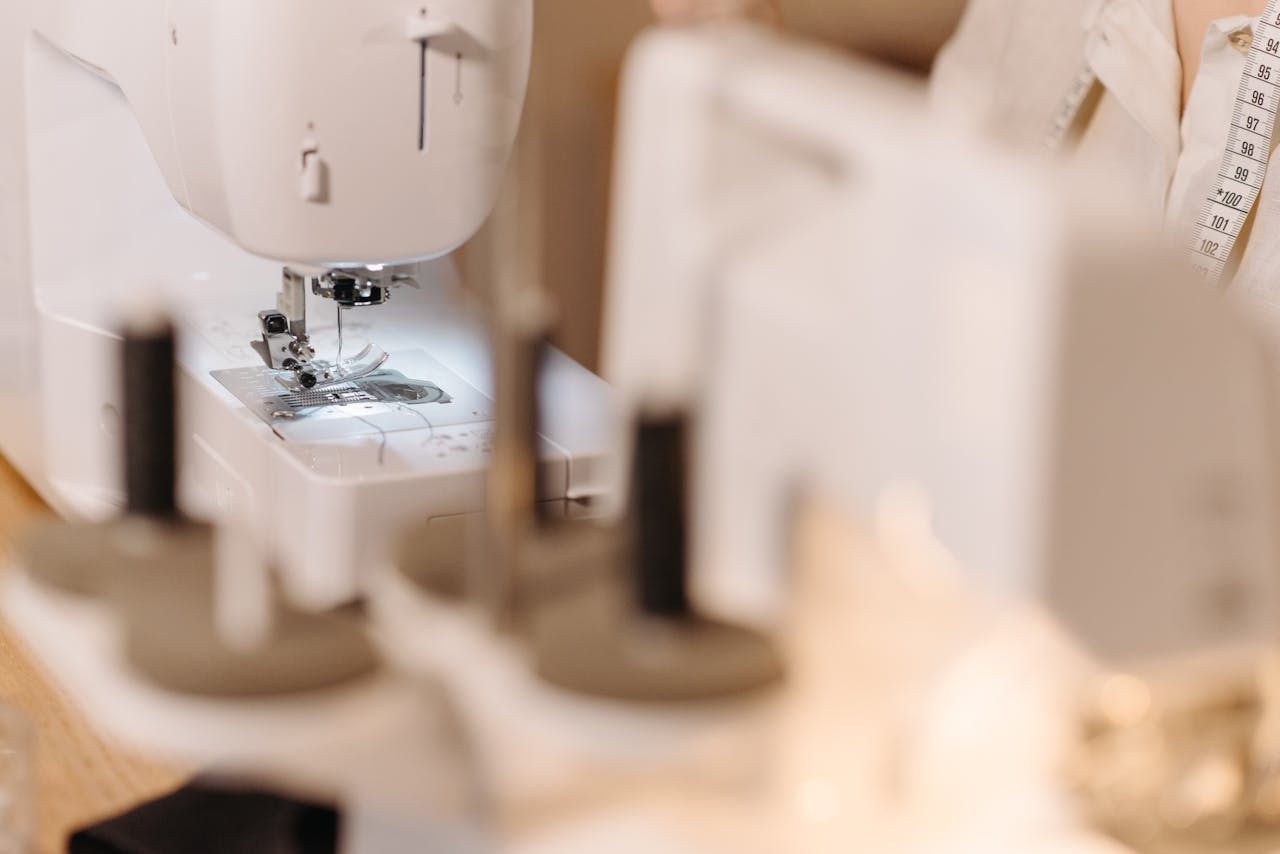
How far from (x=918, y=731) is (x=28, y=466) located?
1060 millimetres

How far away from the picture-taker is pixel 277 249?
1.00 metres

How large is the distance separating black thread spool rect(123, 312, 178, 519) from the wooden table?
16.9 inches

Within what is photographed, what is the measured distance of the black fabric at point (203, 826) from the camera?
0.76 metres

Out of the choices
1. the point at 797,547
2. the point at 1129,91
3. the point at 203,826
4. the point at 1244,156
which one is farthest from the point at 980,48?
the point at 797,547

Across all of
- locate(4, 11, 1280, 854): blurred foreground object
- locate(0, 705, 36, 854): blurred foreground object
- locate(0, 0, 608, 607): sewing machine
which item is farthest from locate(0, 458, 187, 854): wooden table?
locate(4, 11, 1280, 854): blurred foreground object

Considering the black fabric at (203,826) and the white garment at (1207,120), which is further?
the white garment at (1207,120)

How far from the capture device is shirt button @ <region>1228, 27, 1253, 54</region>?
1121 millimetres

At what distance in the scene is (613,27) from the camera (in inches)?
60.1

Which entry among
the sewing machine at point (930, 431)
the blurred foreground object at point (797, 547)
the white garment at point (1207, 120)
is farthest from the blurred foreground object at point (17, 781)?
the white garment at point (1207, 120)

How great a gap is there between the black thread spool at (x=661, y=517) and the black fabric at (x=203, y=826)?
404mm

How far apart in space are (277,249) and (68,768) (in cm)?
33

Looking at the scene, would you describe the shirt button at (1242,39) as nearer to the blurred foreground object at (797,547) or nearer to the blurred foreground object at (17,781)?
the blurred foreground object at (797,547)

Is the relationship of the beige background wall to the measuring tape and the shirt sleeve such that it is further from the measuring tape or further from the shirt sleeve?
the measuring tape

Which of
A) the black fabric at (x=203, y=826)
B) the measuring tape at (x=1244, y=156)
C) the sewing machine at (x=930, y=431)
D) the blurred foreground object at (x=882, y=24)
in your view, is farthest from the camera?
the blurred foreground object at (x=882, y=24)
